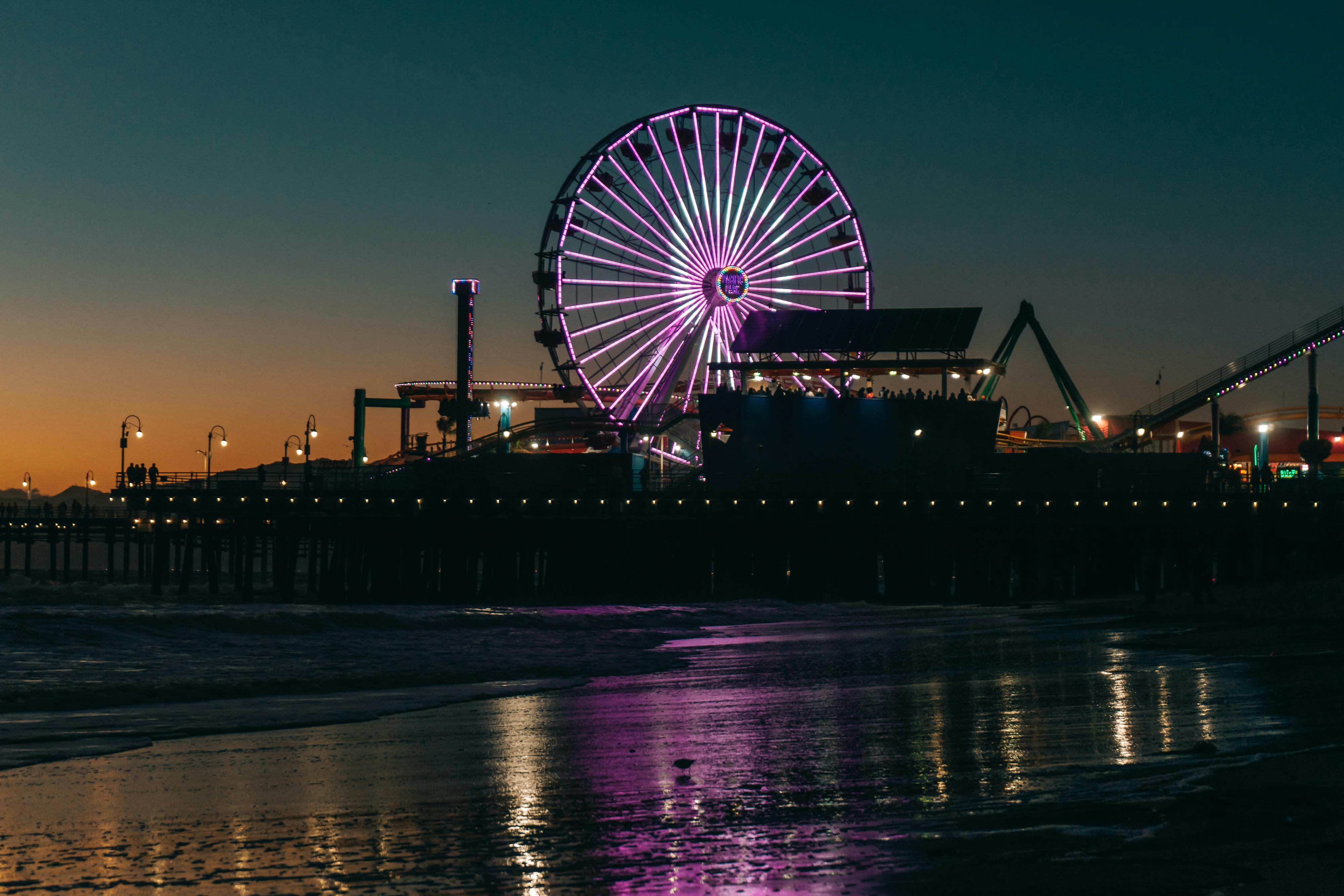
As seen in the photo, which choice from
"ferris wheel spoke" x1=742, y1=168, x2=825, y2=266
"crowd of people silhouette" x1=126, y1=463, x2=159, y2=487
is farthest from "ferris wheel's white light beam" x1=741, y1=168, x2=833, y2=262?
"crowd of people silhouette" x1=126, y1=463, x2=159, y2=487

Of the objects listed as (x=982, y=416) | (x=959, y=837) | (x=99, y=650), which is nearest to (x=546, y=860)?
(x=959, y=837)

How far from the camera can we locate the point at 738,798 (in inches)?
368

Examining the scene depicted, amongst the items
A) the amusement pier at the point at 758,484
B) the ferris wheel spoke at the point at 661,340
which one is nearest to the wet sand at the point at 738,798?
the amusement pier at the point at 758,484

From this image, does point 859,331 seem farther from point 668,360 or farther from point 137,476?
point 137,476

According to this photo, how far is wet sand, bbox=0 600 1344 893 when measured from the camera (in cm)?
713

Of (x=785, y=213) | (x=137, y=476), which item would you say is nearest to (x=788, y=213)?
(x=785, y=213)

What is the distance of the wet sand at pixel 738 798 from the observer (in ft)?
23.4

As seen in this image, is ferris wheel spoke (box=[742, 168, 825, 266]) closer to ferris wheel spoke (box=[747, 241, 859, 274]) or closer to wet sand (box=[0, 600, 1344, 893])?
ferris wheel spoke (box=[747, 241, 859, 274])

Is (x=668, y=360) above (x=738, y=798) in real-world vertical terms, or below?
above

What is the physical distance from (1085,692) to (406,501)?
150 ft

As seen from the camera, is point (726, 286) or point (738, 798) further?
point (726, 286)

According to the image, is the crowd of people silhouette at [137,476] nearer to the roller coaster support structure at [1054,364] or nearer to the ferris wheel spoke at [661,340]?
the ferris wheel spoke at [661,340]

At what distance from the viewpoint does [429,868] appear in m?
7.34

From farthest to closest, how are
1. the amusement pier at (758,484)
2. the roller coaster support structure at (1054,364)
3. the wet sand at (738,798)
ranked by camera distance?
the roller coaster support structure at (1054,364) < the amusement pier at (758,484) < the wet sand at (738,798)
